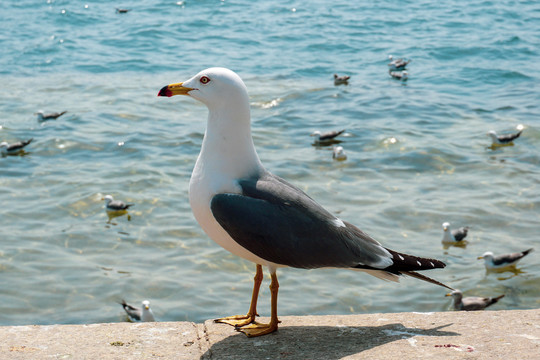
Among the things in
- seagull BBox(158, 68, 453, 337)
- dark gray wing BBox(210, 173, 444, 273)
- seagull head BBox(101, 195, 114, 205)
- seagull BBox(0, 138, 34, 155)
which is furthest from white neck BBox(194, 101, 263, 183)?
seagull BBox(0, 138, 34, 155)

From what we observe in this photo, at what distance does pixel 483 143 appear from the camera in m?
13.5

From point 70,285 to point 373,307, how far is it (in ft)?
11.4

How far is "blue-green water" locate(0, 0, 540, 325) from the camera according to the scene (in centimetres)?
847

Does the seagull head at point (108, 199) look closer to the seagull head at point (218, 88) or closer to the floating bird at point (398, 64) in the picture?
the seagull head at point (218, 88)

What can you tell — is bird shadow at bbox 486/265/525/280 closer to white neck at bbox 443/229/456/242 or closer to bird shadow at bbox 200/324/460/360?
white neck at bbox 443/229/456/242

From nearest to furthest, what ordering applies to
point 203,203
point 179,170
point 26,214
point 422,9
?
point 203,203
point 26,214
point 179,170
point 422,9

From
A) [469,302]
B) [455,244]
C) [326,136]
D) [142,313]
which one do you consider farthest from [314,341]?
[326,136]

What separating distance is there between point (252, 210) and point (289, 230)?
24 cm

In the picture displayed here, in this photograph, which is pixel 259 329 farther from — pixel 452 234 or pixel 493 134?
pixel 493 134

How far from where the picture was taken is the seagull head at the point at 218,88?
13.6ft

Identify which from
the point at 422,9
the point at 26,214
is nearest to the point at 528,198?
the point at 26,214

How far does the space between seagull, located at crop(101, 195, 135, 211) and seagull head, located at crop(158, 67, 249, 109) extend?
630 centimetres

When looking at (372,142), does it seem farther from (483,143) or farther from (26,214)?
(26,214)

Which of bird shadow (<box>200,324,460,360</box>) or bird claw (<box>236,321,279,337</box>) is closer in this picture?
bird shadow (<box>200,324,460,360</box>)
